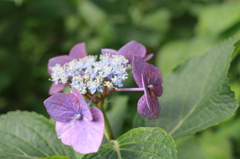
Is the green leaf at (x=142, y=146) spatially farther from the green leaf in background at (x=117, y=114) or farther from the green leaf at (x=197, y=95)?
the green leaf in background at (x=117, y=114)

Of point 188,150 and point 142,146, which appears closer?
point 142,146

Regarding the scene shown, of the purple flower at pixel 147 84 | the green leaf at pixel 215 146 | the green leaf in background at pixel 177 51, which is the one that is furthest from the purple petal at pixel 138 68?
the green leaf in background at pixel 177 51

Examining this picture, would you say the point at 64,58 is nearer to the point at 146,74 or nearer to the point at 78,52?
the point at 78,52

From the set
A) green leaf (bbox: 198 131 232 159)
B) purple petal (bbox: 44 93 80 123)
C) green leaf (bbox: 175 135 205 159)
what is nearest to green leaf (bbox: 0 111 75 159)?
purple petal (bbox: 44 93 80 123)

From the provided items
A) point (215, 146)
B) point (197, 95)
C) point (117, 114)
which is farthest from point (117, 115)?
point (215, 146)

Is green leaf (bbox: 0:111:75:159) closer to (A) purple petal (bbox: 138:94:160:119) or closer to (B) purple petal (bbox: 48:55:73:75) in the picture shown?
(B) purple petal (bbox: 48:55:73:75)

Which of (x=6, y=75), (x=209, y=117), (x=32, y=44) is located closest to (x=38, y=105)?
(x=6, y=75)
